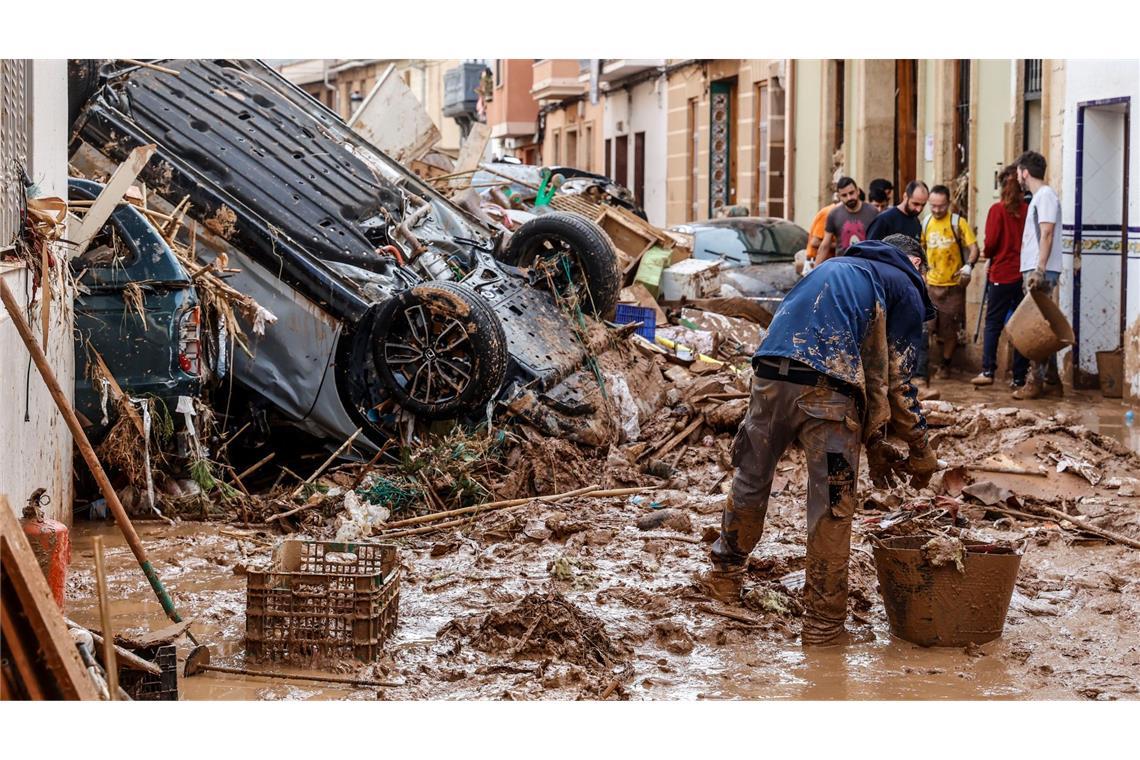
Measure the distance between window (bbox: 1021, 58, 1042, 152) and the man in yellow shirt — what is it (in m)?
2.52

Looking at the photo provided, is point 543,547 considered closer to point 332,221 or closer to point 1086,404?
point 332,221

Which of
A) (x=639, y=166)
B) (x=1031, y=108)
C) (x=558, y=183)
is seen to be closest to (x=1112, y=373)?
(x=1031, y=108)

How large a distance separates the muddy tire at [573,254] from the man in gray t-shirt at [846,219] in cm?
351

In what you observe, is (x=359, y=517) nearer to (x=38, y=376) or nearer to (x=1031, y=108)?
(x=38, y=376)

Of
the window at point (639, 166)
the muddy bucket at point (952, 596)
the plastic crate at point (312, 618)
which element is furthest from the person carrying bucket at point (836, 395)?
the window at point (639, 166)

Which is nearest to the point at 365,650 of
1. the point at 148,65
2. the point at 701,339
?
the point at 148,65

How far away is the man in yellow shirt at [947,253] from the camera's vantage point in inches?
557

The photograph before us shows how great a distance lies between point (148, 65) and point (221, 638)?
5.24 m

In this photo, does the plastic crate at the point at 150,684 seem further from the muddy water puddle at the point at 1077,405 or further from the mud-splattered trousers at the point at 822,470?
the muddy water puddle at the point at 1077,405

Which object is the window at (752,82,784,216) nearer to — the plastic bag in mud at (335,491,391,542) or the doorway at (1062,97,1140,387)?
the doorway at (1062,97,1140,387)

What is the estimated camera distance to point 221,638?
5965mm

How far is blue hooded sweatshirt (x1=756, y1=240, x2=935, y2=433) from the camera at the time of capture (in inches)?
239

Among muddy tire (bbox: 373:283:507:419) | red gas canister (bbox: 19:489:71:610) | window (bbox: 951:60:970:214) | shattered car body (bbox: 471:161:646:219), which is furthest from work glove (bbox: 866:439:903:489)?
window (bbox: 951:60:970:214)

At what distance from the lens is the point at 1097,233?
13.7 m
